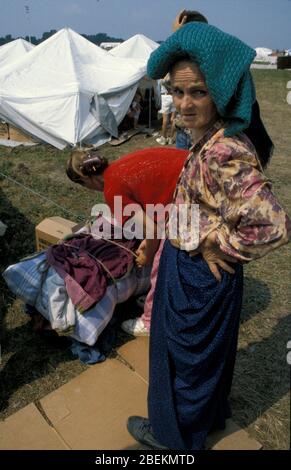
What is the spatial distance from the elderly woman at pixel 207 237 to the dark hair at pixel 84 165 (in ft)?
2.39

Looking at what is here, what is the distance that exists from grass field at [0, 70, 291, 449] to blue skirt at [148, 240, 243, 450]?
0.22 meters

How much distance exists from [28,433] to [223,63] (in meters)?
1.88

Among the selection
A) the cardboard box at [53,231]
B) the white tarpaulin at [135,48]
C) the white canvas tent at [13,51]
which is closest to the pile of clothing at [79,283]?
the cardboard box at [53,231]

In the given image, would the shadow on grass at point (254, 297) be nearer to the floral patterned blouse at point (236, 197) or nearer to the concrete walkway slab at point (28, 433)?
the concrete walkway slab at point (28, 433)

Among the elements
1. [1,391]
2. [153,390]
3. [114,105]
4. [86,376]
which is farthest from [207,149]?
[114,105]

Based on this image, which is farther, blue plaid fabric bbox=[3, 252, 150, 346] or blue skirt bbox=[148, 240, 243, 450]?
blue plaid fabric bbox=[3, 252, 150, 346]

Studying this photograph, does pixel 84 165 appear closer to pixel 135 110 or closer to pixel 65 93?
pixel 65 93

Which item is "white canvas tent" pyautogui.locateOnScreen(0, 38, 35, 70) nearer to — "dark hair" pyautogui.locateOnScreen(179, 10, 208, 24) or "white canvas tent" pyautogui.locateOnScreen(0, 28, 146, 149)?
"white canvas tent" pyautogui.locateOnScreen(0, 28, 146, 149)

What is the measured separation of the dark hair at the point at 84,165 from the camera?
2000mm

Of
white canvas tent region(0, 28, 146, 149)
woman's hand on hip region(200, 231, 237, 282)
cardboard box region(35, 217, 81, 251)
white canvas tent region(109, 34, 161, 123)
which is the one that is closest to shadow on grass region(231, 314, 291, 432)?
woman's hand on hip region(200, 231, 237, 282)

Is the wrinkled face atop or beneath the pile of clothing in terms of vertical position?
atop

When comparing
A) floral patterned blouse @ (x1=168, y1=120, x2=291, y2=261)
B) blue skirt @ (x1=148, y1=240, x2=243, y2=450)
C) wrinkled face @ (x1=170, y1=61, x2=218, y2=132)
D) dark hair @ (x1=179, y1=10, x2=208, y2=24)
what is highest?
dark hair @ (x1=179, y1=10, x2=208, y2=24)

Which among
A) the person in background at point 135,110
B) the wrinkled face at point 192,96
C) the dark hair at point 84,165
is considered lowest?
the person in background at point 135,110

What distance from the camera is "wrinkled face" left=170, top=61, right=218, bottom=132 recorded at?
111 centimetres
